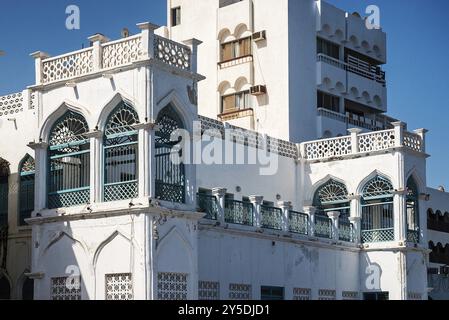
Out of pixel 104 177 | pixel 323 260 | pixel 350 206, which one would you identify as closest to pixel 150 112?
pixel 104 177

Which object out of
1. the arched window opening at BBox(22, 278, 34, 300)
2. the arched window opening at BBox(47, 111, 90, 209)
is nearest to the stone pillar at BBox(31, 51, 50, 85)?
the arched window opening at BBox(47, 111, 90, 209)

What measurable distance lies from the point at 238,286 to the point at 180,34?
627 inches

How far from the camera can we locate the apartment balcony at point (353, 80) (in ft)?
112

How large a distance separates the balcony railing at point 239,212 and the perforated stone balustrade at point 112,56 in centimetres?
400

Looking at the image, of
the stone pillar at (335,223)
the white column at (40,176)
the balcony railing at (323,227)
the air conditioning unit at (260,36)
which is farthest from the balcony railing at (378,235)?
the white column at (40,176)

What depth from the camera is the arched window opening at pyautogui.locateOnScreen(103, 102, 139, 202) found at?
63.9 feet

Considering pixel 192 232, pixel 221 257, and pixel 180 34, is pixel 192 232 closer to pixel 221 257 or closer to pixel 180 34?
pixel 221 257

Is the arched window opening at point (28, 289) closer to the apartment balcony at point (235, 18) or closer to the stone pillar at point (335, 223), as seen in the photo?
the stone pillar at point (335, 223)

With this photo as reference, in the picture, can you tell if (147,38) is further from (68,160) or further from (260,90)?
(260,90)

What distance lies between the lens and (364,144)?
28.5m

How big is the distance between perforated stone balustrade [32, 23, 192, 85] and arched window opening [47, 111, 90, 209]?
3.47 ft

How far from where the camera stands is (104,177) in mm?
19797

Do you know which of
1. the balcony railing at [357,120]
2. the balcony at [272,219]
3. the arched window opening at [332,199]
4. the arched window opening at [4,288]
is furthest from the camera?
the balcony railing at [357,120]
